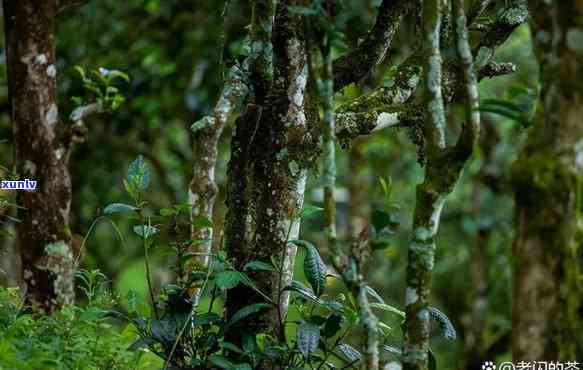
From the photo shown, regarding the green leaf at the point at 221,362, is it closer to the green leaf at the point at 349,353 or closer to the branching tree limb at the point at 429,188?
the green leaf at the point at 349,353

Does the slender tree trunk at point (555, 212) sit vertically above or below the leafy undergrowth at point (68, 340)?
above

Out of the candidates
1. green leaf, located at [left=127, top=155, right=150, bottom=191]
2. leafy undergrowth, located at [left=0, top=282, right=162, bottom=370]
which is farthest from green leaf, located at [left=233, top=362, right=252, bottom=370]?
green leaf, located at [left=127, top=155, right=150, bottom=191]

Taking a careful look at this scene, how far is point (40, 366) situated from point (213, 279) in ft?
2.13

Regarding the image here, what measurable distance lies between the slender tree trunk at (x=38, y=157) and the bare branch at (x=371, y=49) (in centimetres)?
129

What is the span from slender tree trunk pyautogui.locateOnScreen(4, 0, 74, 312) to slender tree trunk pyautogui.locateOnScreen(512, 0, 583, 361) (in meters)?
2.21

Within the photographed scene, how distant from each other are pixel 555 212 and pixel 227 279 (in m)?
1.17

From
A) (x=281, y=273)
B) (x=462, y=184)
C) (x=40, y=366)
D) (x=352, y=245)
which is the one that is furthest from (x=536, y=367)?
(x=462, y=184)

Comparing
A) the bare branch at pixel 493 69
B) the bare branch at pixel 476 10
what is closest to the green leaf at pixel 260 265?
the bare branch at pixel 493 69

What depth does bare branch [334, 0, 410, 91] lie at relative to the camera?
329 cm

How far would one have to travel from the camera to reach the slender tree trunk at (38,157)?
364 centimetres

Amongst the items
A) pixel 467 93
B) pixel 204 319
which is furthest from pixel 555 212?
pixel 204 319

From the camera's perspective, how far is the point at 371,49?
332 cm

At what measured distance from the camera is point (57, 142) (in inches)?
148

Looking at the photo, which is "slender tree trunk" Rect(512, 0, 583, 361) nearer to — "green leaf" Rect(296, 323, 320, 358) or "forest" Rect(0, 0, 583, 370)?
"forest" Rect(0, 0, 583, 370)
